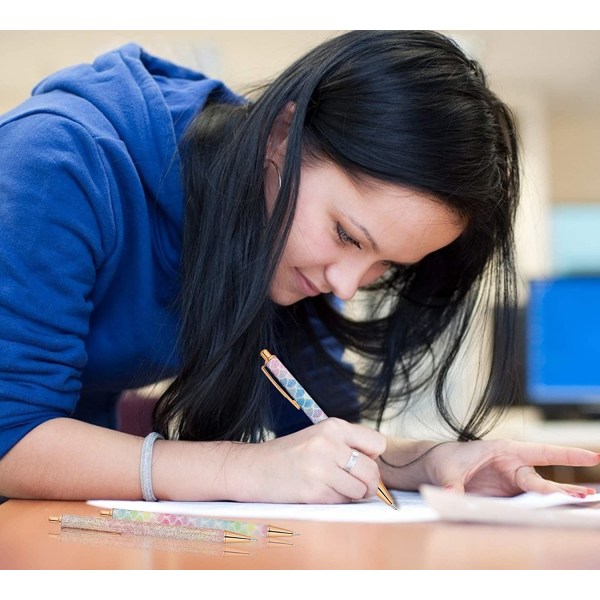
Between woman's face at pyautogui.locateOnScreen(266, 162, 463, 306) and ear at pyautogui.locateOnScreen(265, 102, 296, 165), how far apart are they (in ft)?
0.05

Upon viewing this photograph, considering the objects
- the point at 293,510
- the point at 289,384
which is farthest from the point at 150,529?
the point at 289,384

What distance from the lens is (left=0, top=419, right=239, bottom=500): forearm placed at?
2.67ft

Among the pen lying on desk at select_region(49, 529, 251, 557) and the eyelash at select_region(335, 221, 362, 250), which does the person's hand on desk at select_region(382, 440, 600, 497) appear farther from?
the pen lying on desk at select_region(49, 529, 251, 557)

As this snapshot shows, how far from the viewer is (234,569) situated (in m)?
0.53

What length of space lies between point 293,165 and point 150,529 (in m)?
0.40

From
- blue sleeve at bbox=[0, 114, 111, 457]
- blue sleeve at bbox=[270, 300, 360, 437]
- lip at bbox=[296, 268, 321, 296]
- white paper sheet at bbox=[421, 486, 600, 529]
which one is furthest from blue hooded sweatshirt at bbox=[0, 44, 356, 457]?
white paper sheet at bbox=[421, 486, 600, 529]

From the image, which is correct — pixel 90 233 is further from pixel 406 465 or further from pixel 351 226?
pixel 406 465

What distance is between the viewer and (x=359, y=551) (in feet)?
1.91

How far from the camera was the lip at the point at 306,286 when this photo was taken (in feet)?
3.18

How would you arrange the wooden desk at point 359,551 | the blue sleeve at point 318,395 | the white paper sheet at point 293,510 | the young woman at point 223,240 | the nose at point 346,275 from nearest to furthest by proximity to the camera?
the wooden desk at point 359,551, the white paper sheet at point 293,510, the young woman at point 223,240, the nose at point 346,275, the blue sleeve at point 318,395

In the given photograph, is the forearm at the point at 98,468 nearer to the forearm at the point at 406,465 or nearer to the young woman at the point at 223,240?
the young woman at the point at 223,240

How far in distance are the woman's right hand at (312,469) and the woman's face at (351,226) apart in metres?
0.18

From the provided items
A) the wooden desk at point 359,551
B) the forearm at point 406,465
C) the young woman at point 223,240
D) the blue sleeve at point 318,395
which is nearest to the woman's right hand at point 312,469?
→ the young woman at point 223,240

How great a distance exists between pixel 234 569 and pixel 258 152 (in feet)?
1.63
